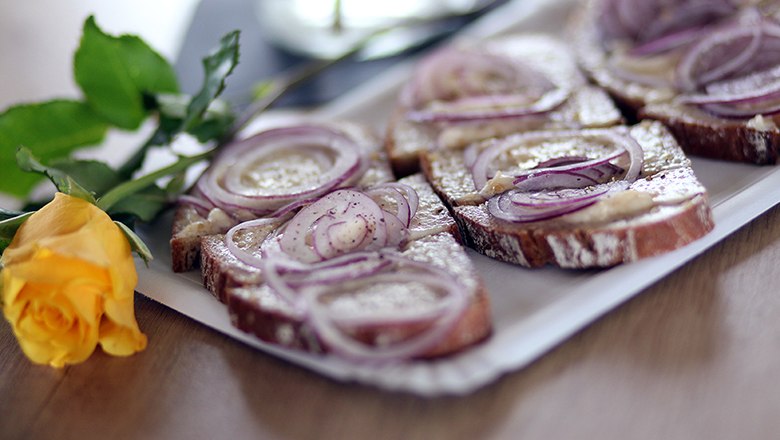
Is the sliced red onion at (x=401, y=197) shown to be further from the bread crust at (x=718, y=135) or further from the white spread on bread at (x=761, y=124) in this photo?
the white spread on bread at (x=761, y=124)

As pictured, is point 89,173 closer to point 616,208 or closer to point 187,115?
point 187,115

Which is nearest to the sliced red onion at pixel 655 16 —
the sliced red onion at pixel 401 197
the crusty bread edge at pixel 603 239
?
the crusty bread edge at pixel 603 239

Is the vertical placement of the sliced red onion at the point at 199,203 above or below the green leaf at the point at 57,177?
below

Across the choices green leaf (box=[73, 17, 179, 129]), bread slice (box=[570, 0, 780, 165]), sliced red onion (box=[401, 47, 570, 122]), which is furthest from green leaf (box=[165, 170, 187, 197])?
bread slice (box=[570, 0, 780, 165])

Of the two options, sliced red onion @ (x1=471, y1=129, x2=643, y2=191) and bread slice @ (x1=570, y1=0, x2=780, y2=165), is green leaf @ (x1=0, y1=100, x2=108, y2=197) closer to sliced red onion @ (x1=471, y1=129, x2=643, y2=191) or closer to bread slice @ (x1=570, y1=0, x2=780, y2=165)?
sliced red onion @ (x1=471, y1=129, x2=643, y2=191)

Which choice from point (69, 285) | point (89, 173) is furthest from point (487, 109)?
point (69, 285)
